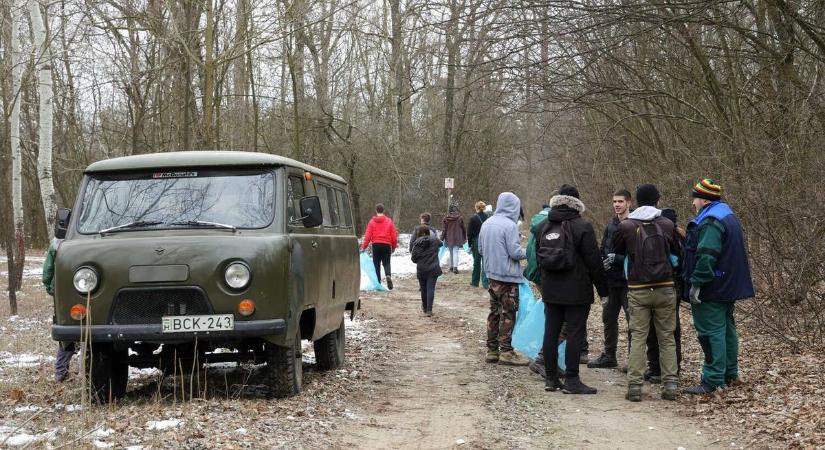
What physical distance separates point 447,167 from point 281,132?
310 inches

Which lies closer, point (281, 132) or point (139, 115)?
point (139, 115)

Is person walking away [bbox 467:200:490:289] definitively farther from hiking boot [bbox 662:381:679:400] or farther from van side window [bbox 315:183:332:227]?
hiking boot [bbox 662:381:679:400]

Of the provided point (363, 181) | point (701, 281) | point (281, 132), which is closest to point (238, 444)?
point (701, 281)

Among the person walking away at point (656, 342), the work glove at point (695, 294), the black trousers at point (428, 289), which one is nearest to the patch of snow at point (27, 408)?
the person walking away at point (656, 342)

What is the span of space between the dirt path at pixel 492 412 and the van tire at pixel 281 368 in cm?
65

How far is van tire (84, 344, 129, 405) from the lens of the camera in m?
7.34

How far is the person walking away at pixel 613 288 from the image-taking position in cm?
898

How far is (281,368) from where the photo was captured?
7.35 m

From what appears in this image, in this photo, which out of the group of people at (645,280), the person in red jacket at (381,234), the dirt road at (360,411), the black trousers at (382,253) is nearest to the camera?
the dirt road at (360,411)

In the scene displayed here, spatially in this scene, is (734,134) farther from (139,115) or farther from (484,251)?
(139,115)

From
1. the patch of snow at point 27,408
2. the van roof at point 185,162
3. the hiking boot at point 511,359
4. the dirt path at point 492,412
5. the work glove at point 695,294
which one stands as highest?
the van roof at point 185,162

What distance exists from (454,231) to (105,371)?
15.7 meters

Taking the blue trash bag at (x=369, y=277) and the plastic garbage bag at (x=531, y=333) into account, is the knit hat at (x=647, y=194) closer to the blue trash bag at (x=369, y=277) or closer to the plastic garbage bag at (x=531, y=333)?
the plastic garbage bag at (x=531, y=333)

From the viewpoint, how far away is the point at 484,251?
9766 mm
